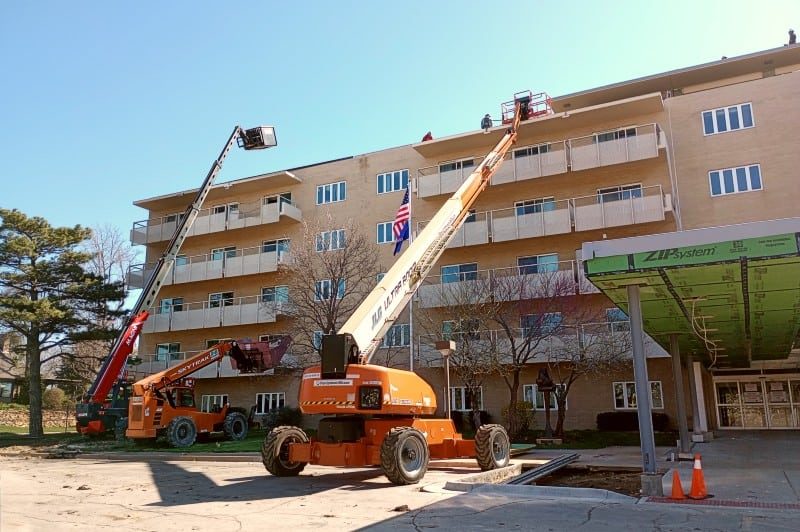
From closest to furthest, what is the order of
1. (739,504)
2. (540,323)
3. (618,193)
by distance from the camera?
(739,504) < (540,323) < (618,193)

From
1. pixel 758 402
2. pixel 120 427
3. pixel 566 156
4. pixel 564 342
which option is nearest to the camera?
pixel 120 427

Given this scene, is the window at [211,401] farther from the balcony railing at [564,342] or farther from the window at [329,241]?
the balcony railing at [564,342]

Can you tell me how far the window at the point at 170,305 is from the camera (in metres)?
43.1

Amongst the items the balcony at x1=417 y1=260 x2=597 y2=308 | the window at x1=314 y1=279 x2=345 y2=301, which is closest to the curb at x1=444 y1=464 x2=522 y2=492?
the balcony at x1=417 y1=260 x2=597 y2=308

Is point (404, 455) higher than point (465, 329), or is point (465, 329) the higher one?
point (465, 329)

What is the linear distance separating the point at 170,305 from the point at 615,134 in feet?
101

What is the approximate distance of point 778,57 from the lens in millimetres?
33469

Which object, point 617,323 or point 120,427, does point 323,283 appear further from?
point 617,323

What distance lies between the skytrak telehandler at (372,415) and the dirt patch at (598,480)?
1.31 metres

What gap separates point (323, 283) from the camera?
31.8m

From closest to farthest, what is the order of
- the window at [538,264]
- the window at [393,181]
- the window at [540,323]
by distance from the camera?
1. the window at [540,323]
2. the window at [538,264]
3. the window at [393,181]

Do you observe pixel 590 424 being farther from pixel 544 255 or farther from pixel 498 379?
pixel 544 255

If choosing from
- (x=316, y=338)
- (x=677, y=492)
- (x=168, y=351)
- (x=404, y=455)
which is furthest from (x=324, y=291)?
(x=677, y=492)

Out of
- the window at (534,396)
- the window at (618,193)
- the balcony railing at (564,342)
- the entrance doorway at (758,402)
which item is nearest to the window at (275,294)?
the balcony railing at (564,342)
